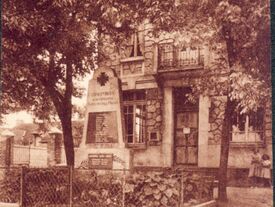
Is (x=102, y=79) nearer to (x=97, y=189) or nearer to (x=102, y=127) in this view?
(x=102, y=127)

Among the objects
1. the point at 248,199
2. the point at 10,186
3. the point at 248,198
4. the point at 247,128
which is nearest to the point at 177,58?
the point at 247,128

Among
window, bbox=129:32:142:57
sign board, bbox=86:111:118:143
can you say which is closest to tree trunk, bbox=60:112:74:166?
sign board, bbox=86:111:118:143

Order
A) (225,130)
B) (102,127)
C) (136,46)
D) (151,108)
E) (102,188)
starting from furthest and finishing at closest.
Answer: (136,46) < (151,108) < (225,130) < (102,127) < (102,188)

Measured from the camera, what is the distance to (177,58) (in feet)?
40.9

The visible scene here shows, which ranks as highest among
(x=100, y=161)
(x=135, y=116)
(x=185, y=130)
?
(x=135, y=116)

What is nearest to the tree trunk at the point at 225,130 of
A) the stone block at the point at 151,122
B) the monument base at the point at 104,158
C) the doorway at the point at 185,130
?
the monument base at the point at 104,158

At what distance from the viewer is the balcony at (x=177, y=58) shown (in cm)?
1199

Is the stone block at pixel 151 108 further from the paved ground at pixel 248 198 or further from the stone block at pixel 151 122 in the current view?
the paved ground at pixel 248 198

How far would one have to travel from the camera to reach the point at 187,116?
41.4 ft

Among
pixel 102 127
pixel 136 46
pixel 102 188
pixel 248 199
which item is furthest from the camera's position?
pixel 136 46

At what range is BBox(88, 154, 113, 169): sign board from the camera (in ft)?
25.4

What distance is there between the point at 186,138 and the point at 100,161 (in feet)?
16.4

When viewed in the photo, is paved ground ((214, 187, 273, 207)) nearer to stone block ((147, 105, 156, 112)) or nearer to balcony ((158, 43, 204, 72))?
balcony ((158, 43, 204, 72))

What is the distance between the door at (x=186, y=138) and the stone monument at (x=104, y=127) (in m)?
4.76
